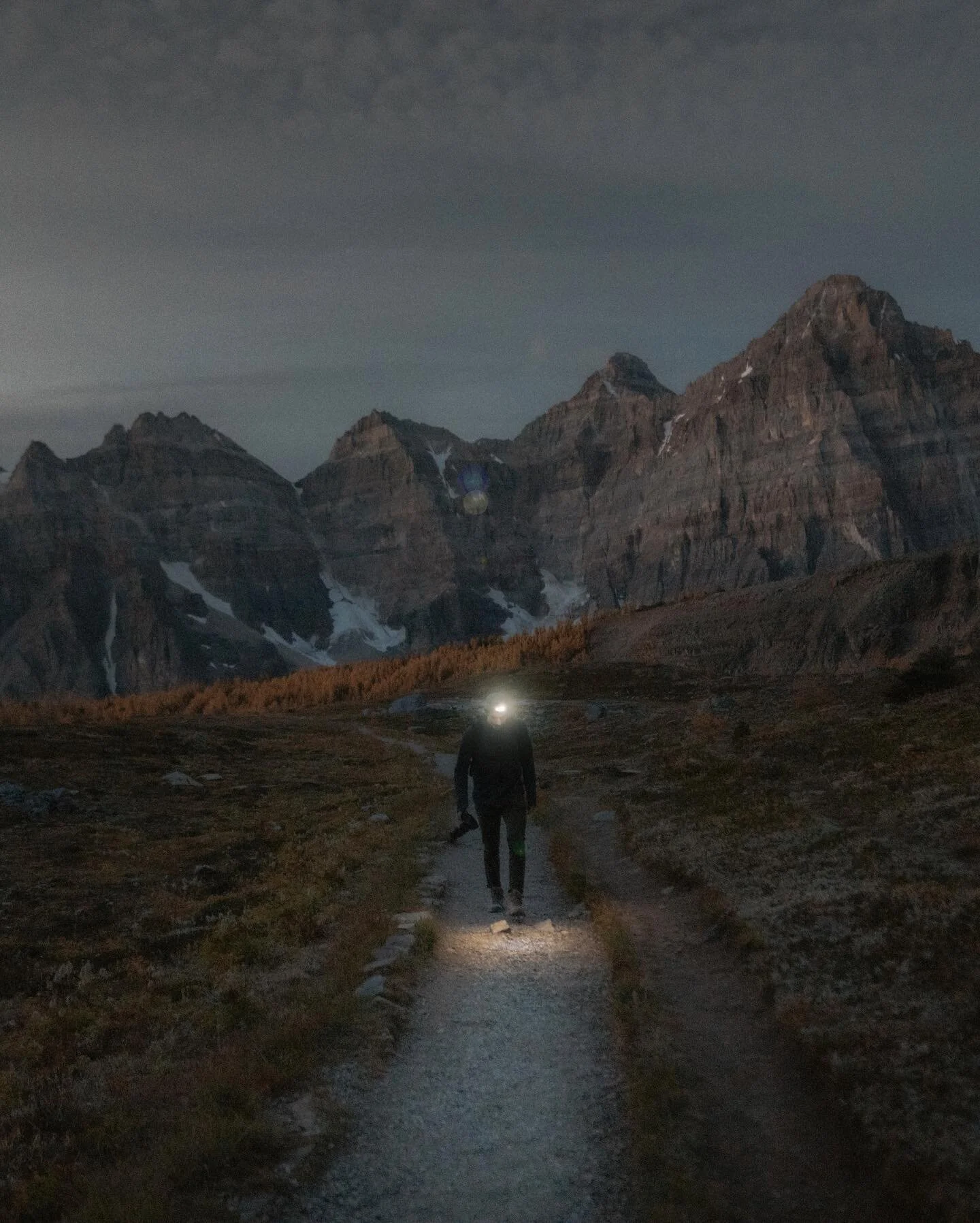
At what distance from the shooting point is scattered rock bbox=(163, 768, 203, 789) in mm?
27359

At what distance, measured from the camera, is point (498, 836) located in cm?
1284

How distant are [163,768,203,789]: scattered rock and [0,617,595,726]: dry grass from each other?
30.3m

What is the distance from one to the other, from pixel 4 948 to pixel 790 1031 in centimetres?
971

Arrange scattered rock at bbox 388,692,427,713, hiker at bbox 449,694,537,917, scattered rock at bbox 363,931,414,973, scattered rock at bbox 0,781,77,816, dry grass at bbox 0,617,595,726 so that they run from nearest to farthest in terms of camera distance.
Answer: scattered rock at bbox 363,931,414,973, hiker at bbox 449,694,537,917, scattered rock at bbox 0,781,77,816, scattered rock at bbox 388,692,427,713, dry grass at bbox 0,617,595,726

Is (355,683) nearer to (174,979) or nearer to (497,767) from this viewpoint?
(497,767)

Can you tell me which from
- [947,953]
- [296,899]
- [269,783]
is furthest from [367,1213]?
[269,783]

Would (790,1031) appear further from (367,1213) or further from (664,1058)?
(367,1213)

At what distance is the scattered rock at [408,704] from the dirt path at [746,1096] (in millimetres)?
42224

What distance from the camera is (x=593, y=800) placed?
77.4 ft

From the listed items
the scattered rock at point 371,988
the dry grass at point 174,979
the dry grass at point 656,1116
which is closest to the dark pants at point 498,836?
the dry grass at point 174,979

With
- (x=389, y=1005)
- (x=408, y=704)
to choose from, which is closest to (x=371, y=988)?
(x=389, y=1005)

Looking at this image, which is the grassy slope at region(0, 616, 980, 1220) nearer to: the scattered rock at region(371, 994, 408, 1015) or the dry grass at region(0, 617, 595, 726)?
the scattered rock at region(371, 994, 408, 1015)

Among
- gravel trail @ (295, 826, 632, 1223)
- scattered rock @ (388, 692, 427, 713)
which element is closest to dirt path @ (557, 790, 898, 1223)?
gravel trail @ (295, 826, 632, 1223)

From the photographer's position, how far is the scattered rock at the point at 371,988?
917cm
